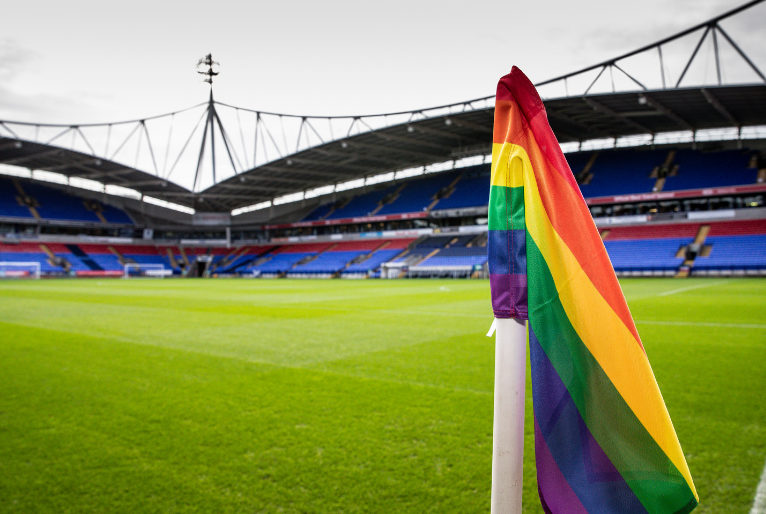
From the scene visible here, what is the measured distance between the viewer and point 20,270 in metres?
45.3

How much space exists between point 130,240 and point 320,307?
53.7 meters

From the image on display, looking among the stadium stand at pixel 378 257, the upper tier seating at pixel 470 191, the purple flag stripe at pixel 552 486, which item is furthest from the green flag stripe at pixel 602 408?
the upper tier seating at pixel 470 191

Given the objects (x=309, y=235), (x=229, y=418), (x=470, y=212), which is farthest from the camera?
(x=309, y=235)

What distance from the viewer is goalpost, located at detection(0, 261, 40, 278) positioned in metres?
44.0

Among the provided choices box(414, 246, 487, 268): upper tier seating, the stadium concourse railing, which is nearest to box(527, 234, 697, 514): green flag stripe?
the stadium concourse railing

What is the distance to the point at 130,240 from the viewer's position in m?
58.3

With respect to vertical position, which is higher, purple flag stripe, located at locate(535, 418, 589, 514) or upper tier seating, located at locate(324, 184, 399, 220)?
upper tier seating, located at locate(324, 184, 399, 220)

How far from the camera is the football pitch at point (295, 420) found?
276 cm

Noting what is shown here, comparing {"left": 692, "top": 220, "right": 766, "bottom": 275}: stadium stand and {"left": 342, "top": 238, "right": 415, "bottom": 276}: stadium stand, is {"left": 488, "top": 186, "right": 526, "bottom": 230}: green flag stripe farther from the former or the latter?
{"left": 342, "top": 238, "right": 415, "bottom": 276}: stadium stand

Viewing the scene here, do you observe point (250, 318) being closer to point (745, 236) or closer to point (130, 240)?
point (745, 236)

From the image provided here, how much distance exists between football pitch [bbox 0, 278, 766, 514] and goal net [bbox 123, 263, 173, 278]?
49018 mm

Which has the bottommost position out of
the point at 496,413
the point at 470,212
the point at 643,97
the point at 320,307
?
the point at 320,307

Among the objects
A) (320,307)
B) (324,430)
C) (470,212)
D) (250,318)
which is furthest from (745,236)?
(324,430)

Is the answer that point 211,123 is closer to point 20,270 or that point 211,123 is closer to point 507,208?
point 20,270
